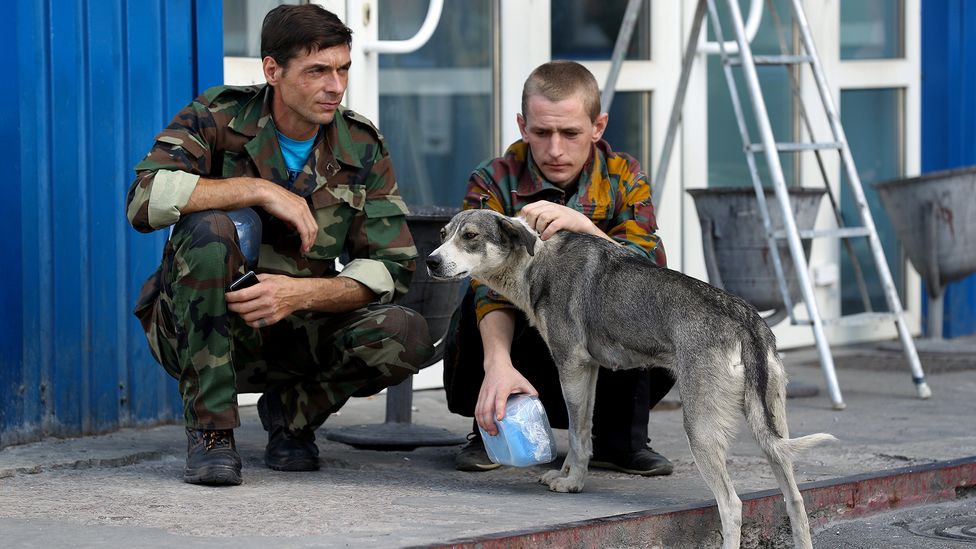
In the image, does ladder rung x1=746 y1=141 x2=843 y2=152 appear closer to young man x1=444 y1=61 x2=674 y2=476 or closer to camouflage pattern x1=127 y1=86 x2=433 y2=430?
young man x1=444 y1=61 x2=674 y2=476

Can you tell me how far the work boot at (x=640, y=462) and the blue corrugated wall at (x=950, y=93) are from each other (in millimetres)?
4508

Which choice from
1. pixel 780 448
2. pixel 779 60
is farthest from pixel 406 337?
pixel 779 60

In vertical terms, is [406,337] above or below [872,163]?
below

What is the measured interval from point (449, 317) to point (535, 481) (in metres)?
0.88

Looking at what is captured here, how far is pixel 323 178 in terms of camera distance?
183 inches

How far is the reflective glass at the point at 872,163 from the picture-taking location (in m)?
8.51

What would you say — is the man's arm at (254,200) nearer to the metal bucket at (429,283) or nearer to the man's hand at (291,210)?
the man's hand at (291,210)

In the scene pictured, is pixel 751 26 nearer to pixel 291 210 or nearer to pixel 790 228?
pixel 790 228

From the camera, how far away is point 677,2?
24.7 ft

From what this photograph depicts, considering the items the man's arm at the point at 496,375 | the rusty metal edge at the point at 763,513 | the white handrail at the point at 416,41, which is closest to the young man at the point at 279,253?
the man's arm at the point at 496,375

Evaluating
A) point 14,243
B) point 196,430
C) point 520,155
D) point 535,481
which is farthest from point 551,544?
point 14,243

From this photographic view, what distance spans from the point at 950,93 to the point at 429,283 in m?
4.78

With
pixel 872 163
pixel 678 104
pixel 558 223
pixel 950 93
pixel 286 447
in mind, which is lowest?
pixel 286 447

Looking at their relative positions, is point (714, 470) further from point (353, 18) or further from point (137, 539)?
point (353, 18)
